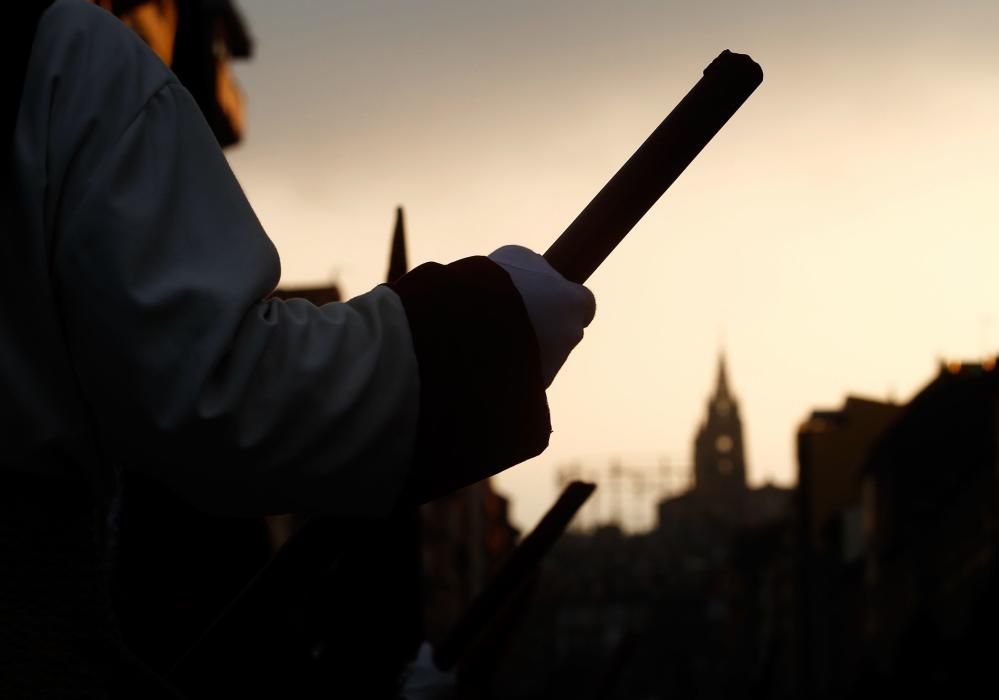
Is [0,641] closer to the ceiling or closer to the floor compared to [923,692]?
closer to the ceiling

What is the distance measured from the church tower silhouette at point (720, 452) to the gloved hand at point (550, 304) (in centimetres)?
13147

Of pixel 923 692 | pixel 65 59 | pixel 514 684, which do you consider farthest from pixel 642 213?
pixel 514 684

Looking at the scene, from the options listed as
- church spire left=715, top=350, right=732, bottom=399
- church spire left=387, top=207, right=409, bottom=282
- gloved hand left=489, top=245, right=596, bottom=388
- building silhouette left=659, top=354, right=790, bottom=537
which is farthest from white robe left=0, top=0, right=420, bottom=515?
church spire left=715, top=350, right=732, bottom=399

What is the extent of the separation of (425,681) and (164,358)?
2.37 meters

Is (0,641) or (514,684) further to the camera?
(514,684)

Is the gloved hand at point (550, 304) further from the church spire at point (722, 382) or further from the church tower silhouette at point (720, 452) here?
the church spire at point (722, 382)

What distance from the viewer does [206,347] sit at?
119 centimetres

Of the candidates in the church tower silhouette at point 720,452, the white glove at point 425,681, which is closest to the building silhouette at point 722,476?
the church tower silhouette at point 720,452

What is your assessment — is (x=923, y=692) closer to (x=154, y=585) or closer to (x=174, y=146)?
(x=154, y=585)

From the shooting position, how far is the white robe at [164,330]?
3.89 feet

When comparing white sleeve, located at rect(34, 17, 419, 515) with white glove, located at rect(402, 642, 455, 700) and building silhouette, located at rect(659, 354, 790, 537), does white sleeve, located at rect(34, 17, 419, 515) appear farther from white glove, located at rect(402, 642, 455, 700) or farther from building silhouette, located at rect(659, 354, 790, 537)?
building silhouette, located at rect(659, 354, 790, 537)

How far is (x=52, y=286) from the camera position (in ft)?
4.04

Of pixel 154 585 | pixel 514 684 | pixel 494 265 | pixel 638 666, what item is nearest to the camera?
pixel 494 265

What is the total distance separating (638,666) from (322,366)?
81190 mm
